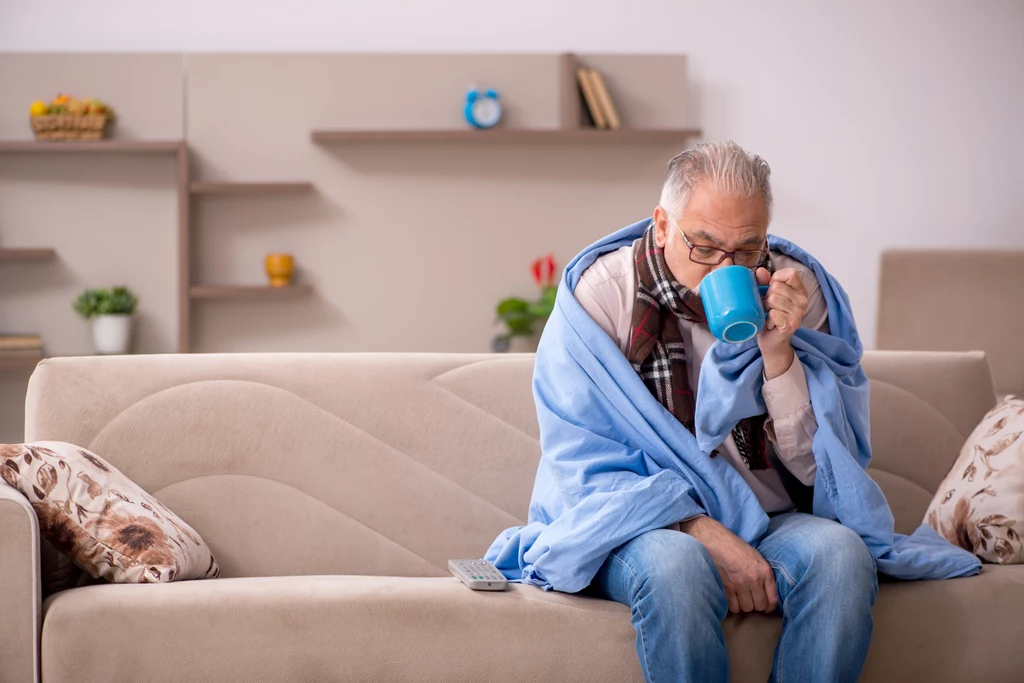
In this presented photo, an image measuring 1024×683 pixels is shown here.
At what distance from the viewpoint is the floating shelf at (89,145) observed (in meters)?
3.99

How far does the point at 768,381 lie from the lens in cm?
161

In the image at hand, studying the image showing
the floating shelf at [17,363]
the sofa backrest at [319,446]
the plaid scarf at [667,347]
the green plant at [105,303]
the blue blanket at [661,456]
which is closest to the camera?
the blue blanket at [661,456]

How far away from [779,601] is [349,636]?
655 millimetres

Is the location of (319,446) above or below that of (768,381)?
below

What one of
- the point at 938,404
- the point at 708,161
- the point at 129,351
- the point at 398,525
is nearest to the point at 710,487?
the point at 708,161

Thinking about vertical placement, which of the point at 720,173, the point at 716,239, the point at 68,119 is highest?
the point at 68,119

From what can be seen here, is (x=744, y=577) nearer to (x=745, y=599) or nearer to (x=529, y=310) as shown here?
(x=745, y=599)

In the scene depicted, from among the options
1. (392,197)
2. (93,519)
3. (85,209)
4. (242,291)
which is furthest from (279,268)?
(93,519)

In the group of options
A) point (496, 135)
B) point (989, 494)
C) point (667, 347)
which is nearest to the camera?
point (667, 347)

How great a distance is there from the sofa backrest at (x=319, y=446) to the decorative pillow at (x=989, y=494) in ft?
0.58

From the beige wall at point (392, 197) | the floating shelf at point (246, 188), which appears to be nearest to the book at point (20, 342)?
the beige wall at point (392, 197)

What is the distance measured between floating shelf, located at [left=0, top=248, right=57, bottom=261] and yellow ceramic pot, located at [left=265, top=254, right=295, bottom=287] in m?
0.89

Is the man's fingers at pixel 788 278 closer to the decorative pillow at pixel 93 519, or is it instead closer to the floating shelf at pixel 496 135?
the decorative pillow at pixel 93 519

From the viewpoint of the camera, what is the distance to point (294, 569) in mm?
1910
